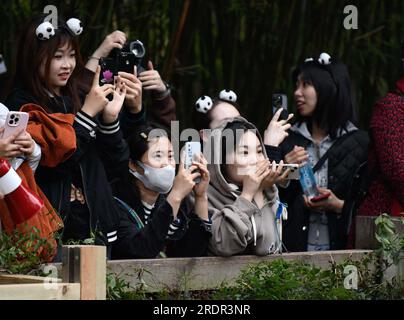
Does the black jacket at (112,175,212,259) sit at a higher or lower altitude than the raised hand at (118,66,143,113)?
lower

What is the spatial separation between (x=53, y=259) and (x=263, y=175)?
1065 millimetres

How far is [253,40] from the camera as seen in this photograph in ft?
22.3

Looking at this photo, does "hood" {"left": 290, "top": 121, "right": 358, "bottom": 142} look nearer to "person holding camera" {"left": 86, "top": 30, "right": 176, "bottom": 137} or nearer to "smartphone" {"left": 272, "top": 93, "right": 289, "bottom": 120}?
"smartphone" {"left": 272, "top": 93, "right": 289, "bottom": 120}

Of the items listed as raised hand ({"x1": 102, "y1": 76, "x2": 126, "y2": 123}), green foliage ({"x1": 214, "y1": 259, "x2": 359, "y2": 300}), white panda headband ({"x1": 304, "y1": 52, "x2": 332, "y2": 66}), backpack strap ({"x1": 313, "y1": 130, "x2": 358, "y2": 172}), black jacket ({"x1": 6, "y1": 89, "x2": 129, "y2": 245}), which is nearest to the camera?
green foliage ({"x1": 214, "y1": 259, "x2": 359, "y2": 300})

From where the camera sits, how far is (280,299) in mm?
3842

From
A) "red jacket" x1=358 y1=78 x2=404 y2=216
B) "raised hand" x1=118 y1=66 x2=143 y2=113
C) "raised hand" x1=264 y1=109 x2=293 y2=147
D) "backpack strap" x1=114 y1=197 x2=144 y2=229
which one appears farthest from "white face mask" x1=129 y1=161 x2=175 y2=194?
"red jacket" x1=358 y1=78 x2=404 y2=216

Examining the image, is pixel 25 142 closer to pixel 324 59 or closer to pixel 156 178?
pixel 156 178

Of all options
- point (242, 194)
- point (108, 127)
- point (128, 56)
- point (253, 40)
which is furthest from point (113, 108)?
point (253, 40)

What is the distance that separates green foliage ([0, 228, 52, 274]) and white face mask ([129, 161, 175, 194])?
108cm

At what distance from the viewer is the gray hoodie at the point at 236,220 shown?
4.60 meters

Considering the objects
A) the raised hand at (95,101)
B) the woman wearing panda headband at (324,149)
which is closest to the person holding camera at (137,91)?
the raised hand at (95,101)

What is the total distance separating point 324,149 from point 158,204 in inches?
44.6

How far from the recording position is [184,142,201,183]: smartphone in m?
4.70

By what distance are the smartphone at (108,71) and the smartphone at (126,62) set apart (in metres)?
0.06
